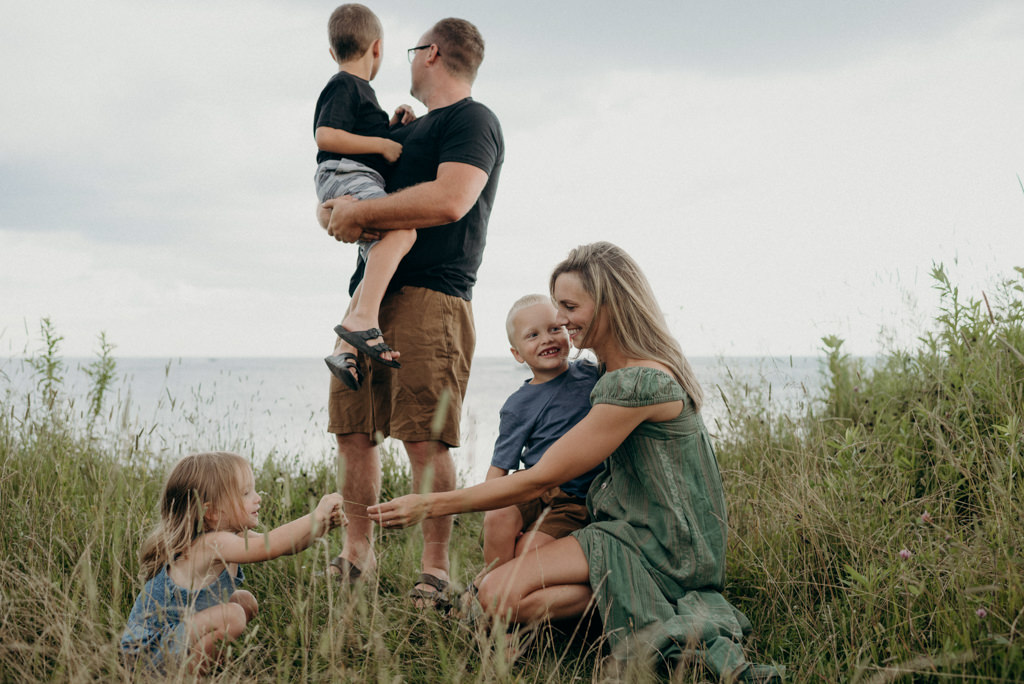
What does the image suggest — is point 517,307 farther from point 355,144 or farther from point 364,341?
point 355,144

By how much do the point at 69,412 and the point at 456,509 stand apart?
2.75 metres

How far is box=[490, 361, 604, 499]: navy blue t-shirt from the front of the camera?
2.74 m

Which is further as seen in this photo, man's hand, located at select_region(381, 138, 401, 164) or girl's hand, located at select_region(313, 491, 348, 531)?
man's hand, located at select_region(381, 138, 401, 164)

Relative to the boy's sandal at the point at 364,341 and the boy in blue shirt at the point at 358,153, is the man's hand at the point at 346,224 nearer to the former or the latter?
the boy in blue shirt at the point at 358,153

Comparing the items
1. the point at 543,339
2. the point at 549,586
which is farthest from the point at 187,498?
the point at 543,339

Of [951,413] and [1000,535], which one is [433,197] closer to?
[1000,535]

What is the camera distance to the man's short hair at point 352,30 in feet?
11.7

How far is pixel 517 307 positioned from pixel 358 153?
3.89ft

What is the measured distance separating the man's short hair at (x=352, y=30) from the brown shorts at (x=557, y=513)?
2.43m

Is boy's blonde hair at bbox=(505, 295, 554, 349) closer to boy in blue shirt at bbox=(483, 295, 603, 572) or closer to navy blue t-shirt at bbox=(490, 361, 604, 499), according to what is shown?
boy in blue shirt at bbox=(483, 295, 603, 572)

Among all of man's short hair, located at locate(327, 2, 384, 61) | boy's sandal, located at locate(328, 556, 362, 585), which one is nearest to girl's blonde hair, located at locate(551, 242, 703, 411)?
boy's sandal, located at locate(328, 556, 362, 585)

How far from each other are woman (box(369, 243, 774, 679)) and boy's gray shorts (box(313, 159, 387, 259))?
3.86 ft

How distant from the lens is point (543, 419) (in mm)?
2770

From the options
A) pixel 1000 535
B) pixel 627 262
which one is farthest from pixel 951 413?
pixel 627 262
